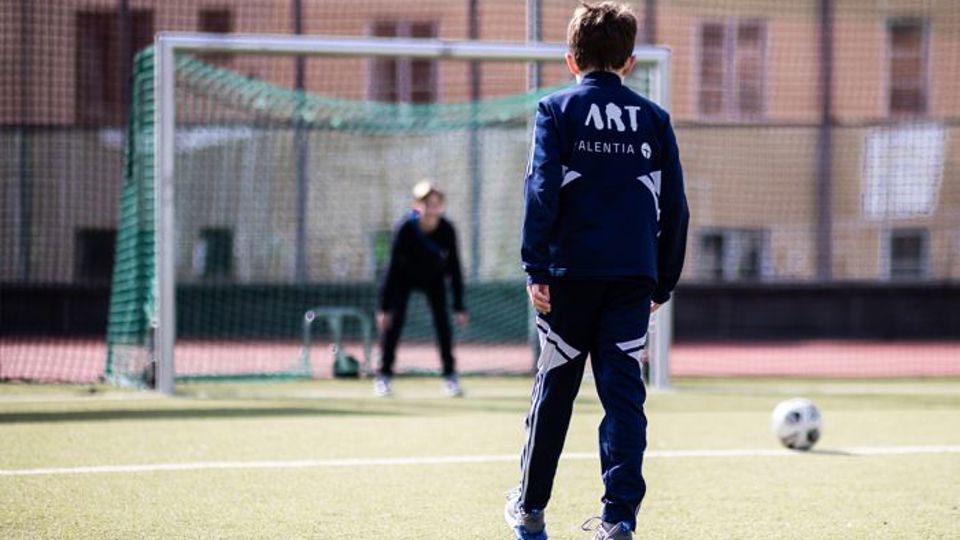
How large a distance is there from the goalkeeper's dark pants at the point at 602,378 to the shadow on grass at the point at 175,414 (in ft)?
15.6

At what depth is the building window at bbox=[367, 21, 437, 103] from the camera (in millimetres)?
18812

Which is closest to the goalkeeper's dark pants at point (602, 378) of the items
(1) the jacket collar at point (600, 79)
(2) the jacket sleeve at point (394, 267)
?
(1) the jacket collar at point (600, 79)

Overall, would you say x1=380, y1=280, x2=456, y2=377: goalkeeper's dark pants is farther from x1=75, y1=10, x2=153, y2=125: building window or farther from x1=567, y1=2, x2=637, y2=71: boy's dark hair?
x1=75, y1=10, x2=153, y2=125: building window

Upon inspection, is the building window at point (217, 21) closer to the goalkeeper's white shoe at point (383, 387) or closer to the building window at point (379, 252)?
the building window at point (379, 252)

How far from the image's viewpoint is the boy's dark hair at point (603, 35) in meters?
4.46

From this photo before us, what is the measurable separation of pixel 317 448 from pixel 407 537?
2.54 m

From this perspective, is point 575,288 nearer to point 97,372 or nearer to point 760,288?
point 97,372

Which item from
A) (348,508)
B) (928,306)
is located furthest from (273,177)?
(348,508)

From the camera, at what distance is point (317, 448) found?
7.34 meters

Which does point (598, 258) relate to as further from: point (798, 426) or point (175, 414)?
point (175, 414)

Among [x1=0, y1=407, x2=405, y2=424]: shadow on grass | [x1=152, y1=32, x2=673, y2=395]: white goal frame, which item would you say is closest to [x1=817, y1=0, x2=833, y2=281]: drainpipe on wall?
[x1=152, y1=32, x2=673, y2=395]: white goal frame

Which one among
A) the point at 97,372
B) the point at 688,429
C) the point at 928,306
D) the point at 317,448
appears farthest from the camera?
the point at 928,306

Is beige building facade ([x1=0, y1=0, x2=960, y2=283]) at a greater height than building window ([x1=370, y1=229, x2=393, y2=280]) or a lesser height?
greater

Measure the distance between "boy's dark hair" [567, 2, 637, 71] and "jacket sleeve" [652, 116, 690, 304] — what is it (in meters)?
0.29
